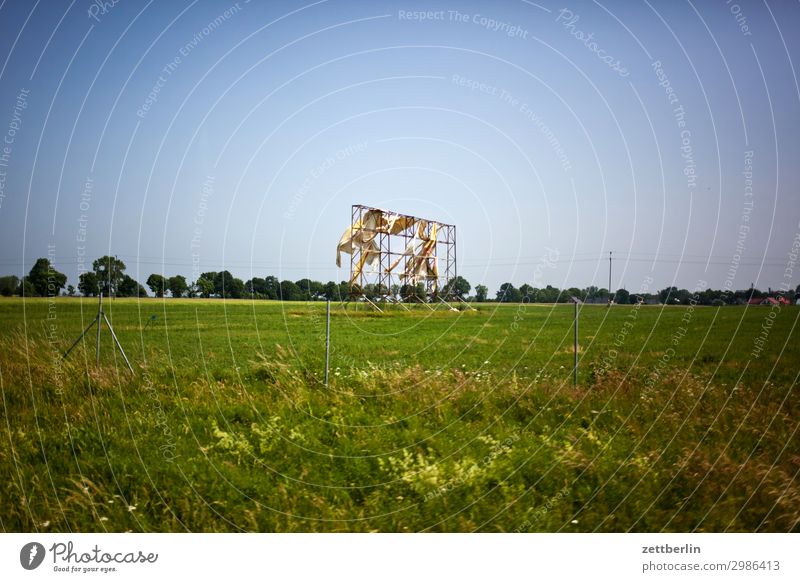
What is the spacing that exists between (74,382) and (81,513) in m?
3.22

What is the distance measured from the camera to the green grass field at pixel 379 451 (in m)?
3.54

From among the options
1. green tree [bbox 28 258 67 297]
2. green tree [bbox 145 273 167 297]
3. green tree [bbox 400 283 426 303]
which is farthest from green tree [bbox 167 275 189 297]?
green tree [bbox 400 283 426 303]

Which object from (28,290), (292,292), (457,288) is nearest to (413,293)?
(457,288)

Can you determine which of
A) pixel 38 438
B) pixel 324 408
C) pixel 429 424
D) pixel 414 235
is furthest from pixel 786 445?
pixel 414 235

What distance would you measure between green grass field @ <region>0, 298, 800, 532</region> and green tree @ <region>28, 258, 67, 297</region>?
13.2 inches

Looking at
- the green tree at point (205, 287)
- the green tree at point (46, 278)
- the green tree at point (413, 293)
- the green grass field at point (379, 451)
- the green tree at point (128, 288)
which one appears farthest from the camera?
the green tree at point (413, 293)

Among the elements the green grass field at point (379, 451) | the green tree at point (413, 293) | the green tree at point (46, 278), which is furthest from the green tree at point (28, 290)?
the green tree at point (413, 293)

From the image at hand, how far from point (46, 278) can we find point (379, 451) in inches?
146

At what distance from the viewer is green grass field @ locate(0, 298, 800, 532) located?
354cm

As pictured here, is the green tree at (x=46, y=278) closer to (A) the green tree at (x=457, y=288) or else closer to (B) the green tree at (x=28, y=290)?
(B) the green tree at (x=28, y=290)

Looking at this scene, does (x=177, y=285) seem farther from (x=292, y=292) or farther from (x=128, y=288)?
(x=292, y=292)

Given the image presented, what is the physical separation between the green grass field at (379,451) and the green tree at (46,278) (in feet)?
1.10

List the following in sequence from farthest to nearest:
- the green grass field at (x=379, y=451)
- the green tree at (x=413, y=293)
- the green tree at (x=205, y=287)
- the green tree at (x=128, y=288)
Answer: the green tree at (x=413, y=293) → the green tree at (x=205, y=287) → the green tree at (x=128, y=288) → the green grass field at (x=379, y=451)

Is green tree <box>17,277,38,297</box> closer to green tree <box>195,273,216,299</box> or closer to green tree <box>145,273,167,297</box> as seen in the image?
green tree <box>145,273,167,297</box>
